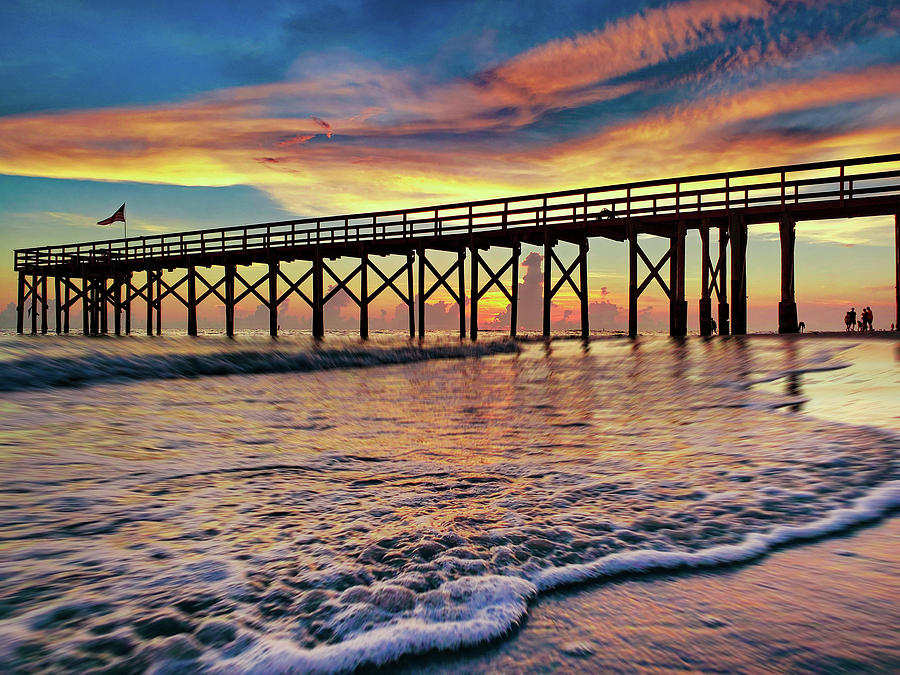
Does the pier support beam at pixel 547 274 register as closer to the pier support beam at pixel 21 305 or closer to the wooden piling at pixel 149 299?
the wooden piling at pixel 149 299

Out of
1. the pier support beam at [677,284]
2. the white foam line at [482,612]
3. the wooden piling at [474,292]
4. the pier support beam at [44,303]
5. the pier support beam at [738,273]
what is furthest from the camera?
the pier support beam at [44,303]

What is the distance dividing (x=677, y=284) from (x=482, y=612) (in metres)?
20.0

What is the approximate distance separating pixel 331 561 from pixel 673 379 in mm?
7423

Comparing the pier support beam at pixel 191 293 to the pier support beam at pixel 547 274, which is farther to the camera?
the pier support beam at pixel 191 293

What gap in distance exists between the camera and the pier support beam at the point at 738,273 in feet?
59.5

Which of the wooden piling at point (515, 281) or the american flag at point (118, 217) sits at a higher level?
the american flag at point (118, 217)

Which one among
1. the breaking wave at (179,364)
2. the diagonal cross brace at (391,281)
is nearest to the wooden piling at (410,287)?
the diagonal cross brace at (391,281)

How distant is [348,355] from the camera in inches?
653

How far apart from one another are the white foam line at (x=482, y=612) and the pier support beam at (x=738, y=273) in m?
17.6

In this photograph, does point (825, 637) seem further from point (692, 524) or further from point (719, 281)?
point (719, 281)

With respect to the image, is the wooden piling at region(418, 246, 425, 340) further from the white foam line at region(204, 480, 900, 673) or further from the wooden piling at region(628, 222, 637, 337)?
the white foam line at region(204, 480, 900, 673)

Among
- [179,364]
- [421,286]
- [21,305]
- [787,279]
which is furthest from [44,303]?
[787,279]

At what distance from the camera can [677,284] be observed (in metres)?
19.9

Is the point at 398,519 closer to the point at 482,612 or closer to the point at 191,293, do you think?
the point at 482,612
